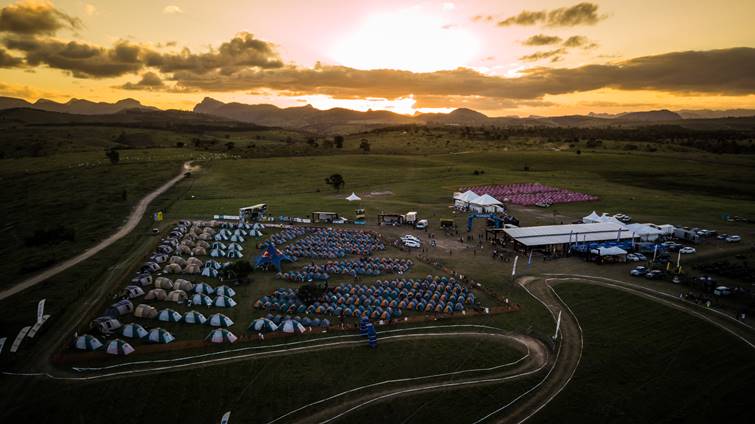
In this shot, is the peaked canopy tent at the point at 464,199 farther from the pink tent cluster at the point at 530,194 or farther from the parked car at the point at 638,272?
the parked car at the point at 638,272

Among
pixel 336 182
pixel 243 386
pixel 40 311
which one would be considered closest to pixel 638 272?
pixel 243 386

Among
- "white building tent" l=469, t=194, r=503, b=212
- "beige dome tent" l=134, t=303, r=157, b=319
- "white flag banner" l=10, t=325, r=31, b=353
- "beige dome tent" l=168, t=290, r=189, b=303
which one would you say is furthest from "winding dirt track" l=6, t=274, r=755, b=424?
"white building tent" l=469, t=194, r=503, b=212

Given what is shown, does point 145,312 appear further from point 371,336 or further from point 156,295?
point 371,336

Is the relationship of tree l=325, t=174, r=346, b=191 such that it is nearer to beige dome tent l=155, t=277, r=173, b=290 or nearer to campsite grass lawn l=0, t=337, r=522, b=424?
beige dome tent l=155, t=277, r=173, b=290

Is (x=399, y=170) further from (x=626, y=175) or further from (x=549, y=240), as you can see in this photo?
(x=549, y=240)

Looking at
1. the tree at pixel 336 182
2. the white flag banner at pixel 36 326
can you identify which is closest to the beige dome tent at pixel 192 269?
the white flag banner at pixel 36 326
